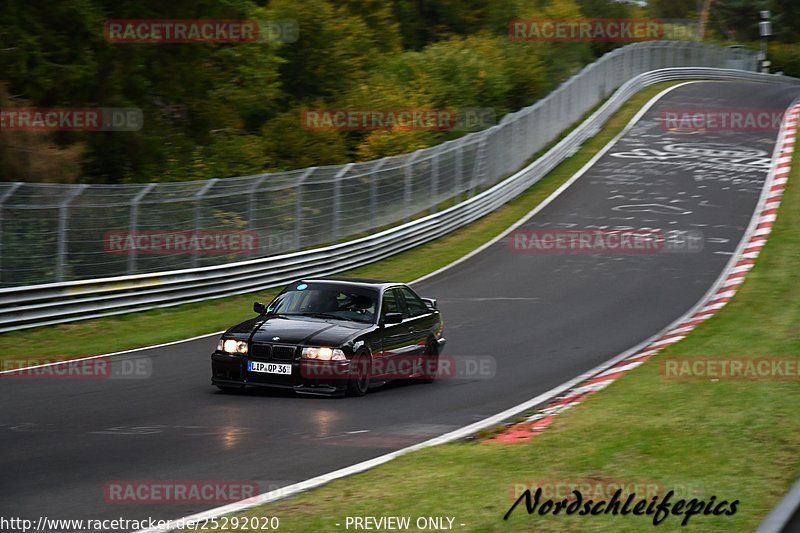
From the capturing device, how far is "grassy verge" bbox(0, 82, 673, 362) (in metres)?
16.3

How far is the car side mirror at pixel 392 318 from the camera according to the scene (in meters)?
13.6

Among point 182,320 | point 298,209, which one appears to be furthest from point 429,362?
point 298,209

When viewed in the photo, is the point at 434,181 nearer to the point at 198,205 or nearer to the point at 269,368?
the point at 198,205

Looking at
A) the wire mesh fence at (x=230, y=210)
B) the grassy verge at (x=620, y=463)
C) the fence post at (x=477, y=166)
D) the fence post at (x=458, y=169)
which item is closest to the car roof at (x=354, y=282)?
the grassy verge at (x=620, y=463)

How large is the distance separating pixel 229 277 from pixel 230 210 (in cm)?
136

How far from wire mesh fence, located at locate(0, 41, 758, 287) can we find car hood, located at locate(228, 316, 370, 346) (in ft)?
20.2

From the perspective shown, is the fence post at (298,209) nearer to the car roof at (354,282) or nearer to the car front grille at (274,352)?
the car roof at (354,282)

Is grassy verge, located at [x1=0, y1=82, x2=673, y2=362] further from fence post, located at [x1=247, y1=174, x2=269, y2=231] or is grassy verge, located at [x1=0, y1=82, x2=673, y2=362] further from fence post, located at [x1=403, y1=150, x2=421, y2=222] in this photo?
fence post, located at [x1=247, y1=174, x2=269, y2=231]

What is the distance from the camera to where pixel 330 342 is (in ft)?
40.5

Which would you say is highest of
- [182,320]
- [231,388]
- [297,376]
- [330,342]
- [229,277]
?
[330,342]

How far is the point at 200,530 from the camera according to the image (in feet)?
21.6

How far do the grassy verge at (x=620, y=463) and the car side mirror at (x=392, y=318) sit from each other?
9.07ft

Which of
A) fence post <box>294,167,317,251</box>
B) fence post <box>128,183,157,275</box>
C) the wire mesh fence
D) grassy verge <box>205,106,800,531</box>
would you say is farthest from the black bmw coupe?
fence post <box>294,167,317,251</box>

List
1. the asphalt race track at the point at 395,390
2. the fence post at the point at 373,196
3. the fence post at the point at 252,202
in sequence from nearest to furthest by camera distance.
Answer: the asphalt race track at the point at 395,390, the fence post at the point at 252,202, the fence post at the point at 373,196
